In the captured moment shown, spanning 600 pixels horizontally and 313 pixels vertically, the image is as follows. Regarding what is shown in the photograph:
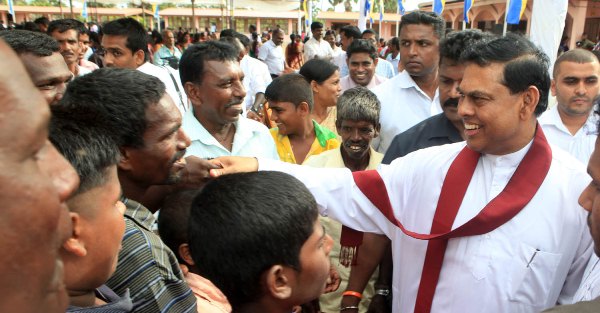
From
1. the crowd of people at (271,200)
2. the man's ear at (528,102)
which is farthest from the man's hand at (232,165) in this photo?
the man's ear at (528,102)

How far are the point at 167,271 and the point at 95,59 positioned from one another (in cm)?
930

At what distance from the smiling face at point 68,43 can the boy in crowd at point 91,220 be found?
4236mm

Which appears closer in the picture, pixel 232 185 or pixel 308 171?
pixel 232 185

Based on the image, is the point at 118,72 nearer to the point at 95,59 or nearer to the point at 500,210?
the point at 500,210

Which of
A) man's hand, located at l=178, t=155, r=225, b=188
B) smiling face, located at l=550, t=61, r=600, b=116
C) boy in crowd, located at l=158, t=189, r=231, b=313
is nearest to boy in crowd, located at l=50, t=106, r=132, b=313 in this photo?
boy in crowd, located at l=158, t=189, r=231, b=313

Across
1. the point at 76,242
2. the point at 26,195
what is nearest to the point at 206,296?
the point at 76,242

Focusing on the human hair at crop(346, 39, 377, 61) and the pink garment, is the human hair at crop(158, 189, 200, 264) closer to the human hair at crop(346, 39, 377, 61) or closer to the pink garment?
the pink garment

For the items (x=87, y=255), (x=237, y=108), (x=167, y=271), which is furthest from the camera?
(x=237, y=108)

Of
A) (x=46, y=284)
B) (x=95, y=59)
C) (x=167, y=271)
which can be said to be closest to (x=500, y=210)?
(x=167, y=271)

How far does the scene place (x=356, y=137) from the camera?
10.1 ft

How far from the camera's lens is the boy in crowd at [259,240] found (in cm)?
142

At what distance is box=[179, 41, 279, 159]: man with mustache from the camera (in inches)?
111

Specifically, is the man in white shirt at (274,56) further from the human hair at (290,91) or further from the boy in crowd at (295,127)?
Result: the boy in crowd at (295,127)

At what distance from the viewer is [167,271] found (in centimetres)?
144
